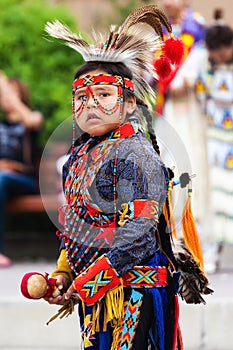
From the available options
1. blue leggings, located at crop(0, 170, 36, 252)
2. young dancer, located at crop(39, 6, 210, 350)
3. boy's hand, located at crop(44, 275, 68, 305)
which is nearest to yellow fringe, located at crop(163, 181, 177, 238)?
young dancer, located at crop(39, 6, 210, 350)

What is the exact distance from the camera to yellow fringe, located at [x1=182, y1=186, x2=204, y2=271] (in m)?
3.54

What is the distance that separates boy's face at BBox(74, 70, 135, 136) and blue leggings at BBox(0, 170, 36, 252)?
4167mm

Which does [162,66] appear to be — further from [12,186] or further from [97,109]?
[12,186]

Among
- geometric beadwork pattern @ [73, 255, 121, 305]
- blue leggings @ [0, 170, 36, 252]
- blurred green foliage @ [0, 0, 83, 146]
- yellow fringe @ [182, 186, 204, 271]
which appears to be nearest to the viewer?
geometric beadwork pattern @ [73, 255, 121, 305]

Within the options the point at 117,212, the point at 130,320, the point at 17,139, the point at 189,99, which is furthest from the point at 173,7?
the point at 130,320

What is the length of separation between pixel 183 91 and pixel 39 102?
159cm

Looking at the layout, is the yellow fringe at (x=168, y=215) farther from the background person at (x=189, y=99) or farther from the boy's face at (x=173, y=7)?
the boy's face at (x=173, y=7)

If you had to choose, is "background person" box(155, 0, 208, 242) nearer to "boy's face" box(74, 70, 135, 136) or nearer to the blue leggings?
the blue leggings

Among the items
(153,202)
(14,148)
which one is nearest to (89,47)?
(153,202)

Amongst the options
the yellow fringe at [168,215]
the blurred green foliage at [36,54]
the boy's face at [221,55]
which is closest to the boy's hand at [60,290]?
the yellow fringe at [168,215]

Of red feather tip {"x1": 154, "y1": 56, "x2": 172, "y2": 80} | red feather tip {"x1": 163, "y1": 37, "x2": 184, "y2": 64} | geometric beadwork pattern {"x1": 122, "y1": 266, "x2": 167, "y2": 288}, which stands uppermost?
red feather tip {"x1": 163, "y1": 37, "x2": 184, "y2": 64}

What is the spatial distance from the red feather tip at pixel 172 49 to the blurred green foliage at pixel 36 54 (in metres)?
4.67

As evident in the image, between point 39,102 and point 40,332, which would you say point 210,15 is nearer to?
point 39,102

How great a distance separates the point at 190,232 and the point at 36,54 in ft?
17.5
